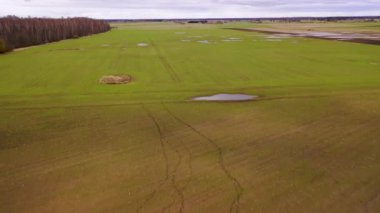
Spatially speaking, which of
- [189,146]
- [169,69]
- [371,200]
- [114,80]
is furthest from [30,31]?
[371,200]

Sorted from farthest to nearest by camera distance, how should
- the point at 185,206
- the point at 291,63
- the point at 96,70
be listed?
1. the point at 291,63
2. the point at 96,70
3. the point at 185,206

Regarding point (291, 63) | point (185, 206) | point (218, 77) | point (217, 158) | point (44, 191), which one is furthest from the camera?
point (291, 63)

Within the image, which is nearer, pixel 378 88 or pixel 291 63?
pixel 378 88

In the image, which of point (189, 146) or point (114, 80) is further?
point (114, 80)

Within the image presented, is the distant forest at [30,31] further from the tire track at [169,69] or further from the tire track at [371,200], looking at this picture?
the tire track at [371,200]

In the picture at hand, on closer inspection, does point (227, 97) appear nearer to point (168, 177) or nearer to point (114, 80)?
point (114, 80)

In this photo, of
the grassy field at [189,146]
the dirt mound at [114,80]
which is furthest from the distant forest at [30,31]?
the grassy field at [189,146]

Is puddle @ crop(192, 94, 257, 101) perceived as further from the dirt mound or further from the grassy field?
the dirt mound

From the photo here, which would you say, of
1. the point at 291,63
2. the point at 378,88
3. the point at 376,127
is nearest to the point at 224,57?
the point at 291,63

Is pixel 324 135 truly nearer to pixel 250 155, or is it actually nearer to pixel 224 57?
pixel 250 155
